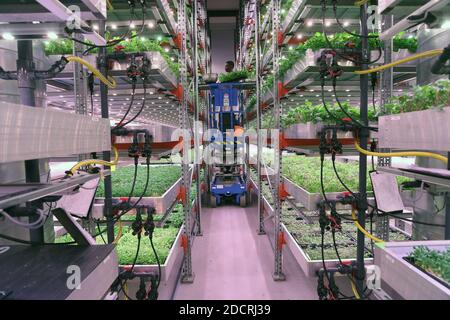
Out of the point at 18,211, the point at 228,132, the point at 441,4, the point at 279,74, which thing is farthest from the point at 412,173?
the point at 228,132

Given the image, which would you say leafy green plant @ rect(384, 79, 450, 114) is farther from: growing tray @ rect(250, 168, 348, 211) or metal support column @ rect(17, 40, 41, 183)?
metal support column @ rect(17, 40, 41, 183)

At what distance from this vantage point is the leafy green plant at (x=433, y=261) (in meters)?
0.96

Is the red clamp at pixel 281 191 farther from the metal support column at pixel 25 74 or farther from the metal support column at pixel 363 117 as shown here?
the metal support column at pixel 25 74

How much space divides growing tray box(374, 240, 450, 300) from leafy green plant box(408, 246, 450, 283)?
2.1 inches

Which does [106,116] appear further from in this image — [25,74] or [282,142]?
[282,142]

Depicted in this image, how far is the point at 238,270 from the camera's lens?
325 cm

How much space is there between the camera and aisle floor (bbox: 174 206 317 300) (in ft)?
9.20

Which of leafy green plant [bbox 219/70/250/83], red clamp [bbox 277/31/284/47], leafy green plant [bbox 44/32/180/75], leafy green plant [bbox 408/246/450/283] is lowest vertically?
leafy green plant [bbox 408/246/450/283]

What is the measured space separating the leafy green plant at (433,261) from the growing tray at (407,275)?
0.17ft

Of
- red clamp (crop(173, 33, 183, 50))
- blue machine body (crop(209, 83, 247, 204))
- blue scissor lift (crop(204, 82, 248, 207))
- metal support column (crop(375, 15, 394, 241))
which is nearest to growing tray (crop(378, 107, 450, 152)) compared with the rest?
metal support column (crop(375, 15, 394, 241))

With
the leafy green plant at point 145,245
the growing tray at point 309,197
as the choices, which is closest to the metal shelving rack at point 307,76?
the growing tray at point 309,197

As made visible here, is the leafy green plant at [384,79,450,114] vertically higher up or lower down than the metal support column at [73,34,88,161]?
lower down
